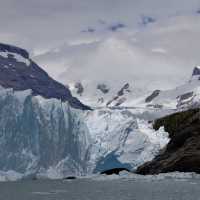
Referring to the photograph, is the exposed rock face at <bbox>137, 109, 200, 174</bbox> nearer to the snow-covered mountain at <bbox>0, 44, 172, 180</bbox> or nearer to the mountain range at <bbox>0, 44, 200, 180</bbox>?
the mountain range at <bbox>0, 44, 200, 180</bbox>

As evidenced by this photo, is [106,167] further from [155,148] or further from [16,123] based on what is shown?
[16,123]

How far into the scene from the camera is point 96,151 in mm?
188125

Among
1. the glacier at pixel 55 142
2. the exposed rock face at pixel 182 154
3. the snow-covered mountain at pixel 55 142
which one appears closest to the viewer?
the exposed rock face at pixel 182 154

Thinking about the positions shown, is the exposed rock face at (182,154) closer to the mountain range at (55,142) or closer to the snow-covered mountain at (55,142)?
the mountain range at (55,142)

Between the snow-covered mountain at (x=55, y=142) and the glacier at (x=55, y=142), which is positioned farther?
the snow-covered mountain at (x=55, y=142)

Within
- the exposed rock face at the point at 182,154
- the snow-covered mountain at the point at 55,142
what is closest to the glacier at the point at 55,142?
the snow-covered mountain at the point at 55,142

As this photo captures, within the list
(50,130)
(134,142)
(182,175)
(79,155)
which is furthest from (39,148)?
(182,175)

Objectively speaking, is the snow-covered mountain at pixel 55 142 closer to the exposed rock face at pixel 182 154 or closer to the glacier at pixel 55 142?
the glacier at pixel 55 142

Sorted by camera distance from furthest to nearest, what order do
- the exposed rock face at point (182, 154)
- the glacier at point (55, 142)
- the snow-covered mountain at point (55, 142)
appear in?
the snow-covered mountain at point (55, 142) → the glacier at point (55, 142) → the exposed rock face at point (182, 154)

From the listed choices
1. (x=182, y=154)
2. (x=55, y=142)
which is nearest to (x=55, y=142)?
(x=55, y=142)

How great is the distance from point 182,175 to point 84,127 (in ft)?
238

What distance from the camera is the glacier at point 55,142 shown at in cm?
16050

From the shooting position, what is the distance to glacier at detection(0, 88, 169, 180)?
A: 160m

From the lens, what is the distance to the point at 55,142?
6954 inches
